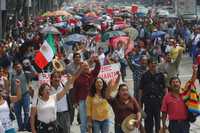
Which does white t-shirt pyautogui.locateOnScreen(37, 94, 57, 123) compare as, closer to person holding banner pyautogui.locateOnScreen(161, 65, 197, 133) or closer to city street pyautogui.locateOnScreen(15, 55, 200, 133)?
person holding banner pyautogui.locateOnScreen(161, 65, 197, 133)

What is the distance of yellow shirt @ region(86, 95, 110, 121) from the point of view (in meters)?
10.1

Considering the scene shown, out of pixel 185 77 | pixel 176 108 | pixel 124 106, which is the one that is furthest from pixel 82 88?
pixel 185 77

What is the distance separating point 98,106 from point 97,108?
0.04 metres

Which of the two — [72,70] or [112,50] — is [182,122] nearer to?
[72,70]

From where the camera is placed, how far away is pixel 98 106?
10070mm

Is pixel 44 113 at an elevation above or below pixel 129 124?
above

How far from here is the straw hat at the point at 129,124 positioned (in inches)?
364

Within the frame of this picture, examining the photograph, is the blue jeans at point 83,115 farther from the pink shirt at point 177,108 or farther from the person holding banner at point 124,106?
the pink shirt at point 177,108

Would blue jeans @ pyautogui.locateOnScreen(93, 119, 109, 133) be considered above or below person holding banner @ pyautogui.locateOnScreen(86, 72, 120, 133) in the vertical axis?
below

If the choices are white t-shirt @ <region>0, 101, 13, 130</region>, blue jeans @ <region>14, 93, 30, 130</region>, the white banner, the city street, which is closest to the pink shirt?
white t-shirt @ <region>0, 101, 13, 130</region>

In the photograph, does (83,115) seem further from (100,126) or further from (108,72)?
(108,72)

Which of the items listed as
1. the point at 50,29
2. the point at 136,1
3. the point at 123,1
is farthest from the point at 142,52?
the point at 123,1

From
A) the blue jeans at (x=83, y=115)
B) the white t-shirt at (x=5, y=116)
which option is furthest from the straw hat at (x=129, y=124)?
the blue jeans at (x=83, y=115)

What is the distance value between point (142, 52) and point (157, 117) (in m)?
5.85
